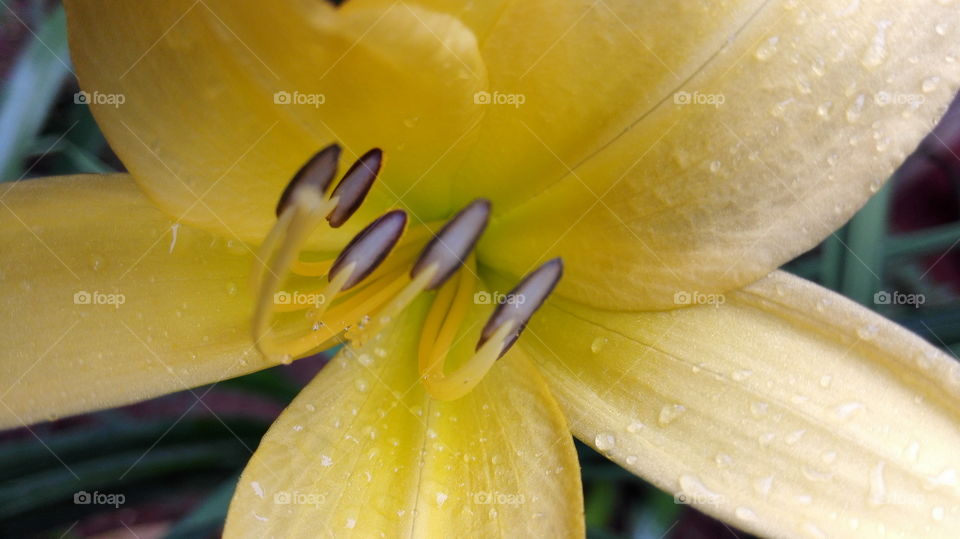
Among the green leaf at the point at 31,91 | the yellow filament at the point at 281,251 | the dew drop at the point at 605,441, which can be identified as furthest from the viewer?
the green leaf at the point at 31,91

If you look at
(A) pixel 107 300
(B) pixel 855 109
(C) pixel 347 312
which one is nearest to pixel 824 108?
(B) pixel 855 109

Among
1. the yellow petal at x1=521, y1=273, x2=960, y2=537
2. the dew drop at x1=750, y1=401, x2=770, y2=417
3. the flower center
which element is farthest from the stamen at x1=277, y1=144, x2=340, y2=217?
the dew drop at x1=750, y1=401, x2=770, y2=417

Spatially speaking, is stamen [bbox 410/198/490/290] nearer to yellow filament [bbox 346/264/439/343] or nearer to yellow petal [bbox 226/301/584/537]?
yellow filament [bbox 346/264/439/343]

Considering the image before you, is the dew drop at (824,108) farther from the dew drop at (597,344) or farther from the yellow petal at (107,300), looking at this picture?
the yellow petal at (107,300)

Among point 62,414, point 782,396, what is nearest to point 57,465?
point 62,414

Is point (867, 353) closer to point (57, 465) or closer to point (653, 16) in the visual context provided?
point (653, 16)

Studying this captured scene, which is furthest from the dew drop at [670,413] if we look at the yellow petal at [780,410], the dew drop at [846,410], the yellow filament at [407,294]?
the yellow filament at [407,294]
